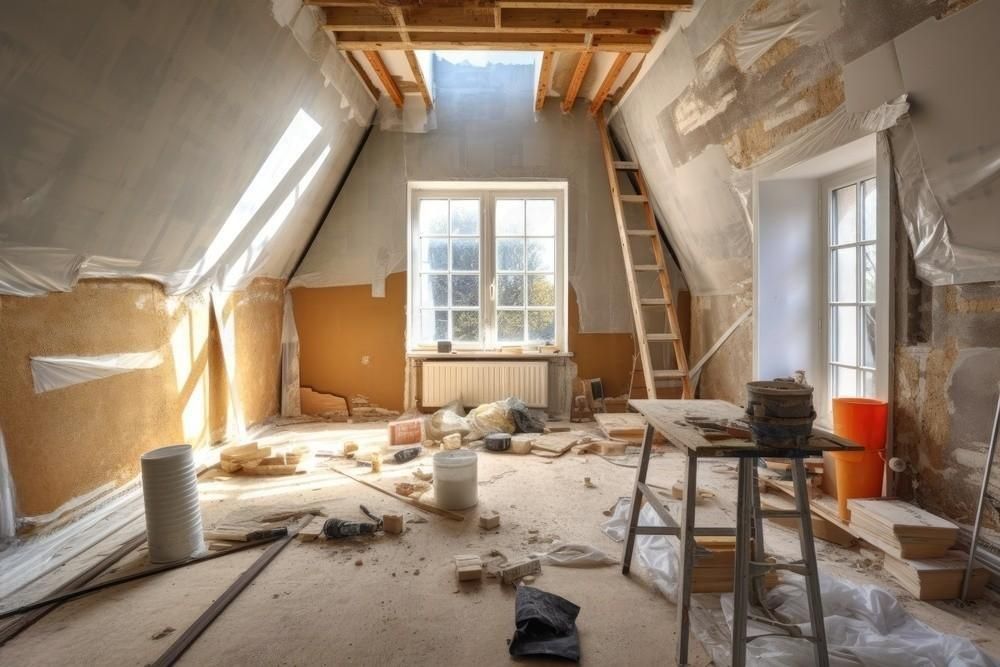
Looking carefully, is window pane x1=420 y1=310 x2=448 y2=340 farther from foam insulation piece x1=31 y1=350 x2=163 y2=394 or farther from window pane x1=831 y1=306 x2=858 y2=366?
window pane x1=831 y1=306 x2=858 y2=366

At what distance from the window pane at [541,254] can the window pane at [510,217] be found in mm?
176

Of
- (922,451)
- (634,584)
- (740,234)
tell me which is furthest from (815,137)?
(634,584)

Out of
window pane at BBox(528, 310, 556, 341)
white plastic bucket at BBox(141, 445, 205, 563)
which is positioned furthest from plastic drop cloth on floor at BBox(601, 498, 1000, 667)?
window pane at BBox(528, 310, 556, 341)

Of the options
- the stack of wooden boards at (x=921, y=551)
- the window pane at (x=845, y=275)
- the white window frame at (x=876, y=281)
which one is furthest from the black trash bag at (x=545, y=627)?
the window pane at (x=845, y=275)

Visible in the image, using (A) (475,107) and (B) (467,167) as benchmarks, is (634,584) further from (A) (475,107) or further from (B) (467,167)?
(A) (475,107)

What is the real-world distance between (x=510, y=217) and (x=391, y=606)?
13.2 feet

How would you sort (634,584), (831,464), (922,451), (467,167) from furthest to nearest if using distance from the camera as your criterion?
1. (467,167)
2. (831,464)
3. (922,451)
4. (634,584)

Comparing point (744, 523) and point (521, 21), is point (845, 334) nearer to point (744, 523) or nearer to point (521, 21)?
point (744, 523)

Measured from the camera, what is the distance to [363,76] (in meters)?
4.46

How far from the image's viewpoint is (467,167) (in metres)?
5.20

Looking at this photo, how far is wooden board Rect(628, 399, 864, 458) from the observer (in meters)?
1.61

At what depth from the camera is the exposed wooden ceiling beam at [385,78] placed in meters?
4.09

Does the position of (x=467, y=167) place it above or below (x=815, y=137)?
above

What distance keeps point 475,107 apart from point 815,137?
3.19 metres
